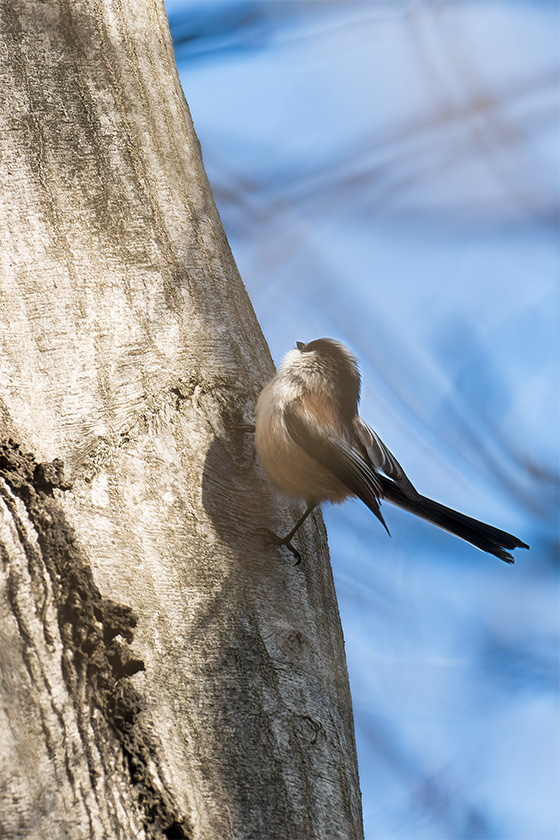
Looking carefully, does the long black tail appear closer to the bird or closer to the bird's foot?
the bird

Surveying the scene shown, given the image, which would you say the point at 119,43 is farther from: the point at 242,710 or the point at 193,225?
the point at 242,710

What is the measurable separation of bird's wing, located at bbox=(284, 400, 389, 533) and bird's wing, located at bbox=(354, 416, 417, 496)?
100mm

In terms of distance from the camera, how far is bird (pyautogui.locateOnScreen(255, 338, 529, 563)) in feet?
5.43

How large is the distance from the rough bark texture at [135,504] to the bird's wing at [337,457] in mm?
157

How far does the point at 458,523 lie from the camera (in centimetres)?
196

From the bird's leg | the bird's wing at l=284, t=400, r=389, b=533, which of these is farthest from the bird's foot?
the bird's wing at l=284, t=400, r=389, b=533

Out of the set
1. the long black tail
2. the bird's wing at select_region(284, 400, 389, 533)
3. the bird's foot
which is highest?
the bird's wing at select_region(284, 400, 389, 533)

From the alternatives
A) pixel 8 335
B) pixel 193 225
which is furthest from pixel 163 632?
pixel 193 225

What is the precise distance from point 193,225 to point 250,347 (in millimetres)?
291

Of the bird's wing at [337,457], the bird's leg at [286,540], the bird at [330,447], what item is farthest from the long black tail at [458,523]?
the bird's leg at [286,540]

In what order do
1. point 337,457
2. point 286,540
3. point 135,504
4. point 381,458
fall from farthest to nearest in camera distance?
point 381,458 → point 337,457 → point 286,540 → point 135,504

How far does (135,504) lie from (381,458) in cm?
88

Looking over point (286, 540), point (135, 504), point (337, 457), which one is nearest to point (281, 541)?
point (286, 540)

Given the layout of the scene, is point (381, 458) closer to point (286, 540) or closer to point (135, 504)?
point (286, 540)
